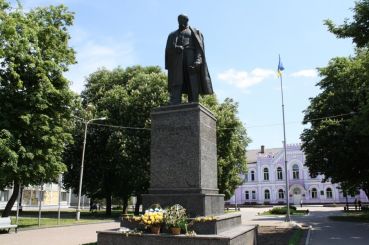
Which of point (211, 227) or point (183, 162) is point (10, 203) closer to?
point (183, 162)

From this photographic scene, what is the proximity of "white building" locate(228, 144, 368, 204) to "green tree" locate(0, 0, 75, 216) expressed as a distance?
54066 mm

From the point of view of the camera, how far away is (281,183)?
75.1m

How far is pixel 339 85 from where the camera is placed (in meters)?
31.7

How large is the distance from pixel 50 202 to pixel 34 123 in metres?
43.9

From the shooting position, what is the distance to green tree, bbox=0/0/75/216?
1952 cm

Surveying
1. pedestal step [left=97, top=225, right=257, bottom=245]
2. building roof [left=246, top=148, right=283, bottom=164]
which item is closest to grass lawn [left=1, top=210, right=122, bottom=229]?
pedestal step [left=97, top=225, right=257, bottom=245]

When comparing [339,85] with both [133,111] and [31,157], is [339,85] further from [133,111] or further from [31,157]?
[31,157]

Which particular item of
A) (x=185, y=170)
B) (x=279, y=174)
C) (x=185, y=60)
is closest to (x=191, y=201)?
(x=185, y=170)

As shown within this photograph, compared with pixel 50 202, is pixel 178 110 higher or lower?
higher

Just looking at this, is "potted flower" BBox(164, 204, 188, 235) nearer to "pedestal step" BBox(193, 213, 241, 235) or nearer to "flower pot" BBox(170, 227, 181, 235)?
"flower pot" BBox(170, 227, 181, 235)

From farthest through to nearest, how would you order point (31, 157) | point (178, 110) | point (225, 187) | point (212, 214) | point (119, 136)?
point (225, 187), point (119, 136), point (31, 157), point (178, 110), point (212, 214)

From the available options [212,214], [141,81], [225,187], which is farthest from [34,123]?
[225,187]

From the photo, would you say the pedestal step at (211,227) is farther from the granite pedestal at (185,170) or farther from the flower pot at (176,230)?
the flower pot at (176,230)

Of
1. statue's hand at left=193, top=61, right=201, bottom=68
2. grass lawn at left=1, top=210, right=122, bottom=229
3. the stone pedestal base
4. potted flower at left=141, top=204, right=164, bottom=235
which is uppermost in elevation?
statue's hand at left=193, top=61, right=201, bottom=68
